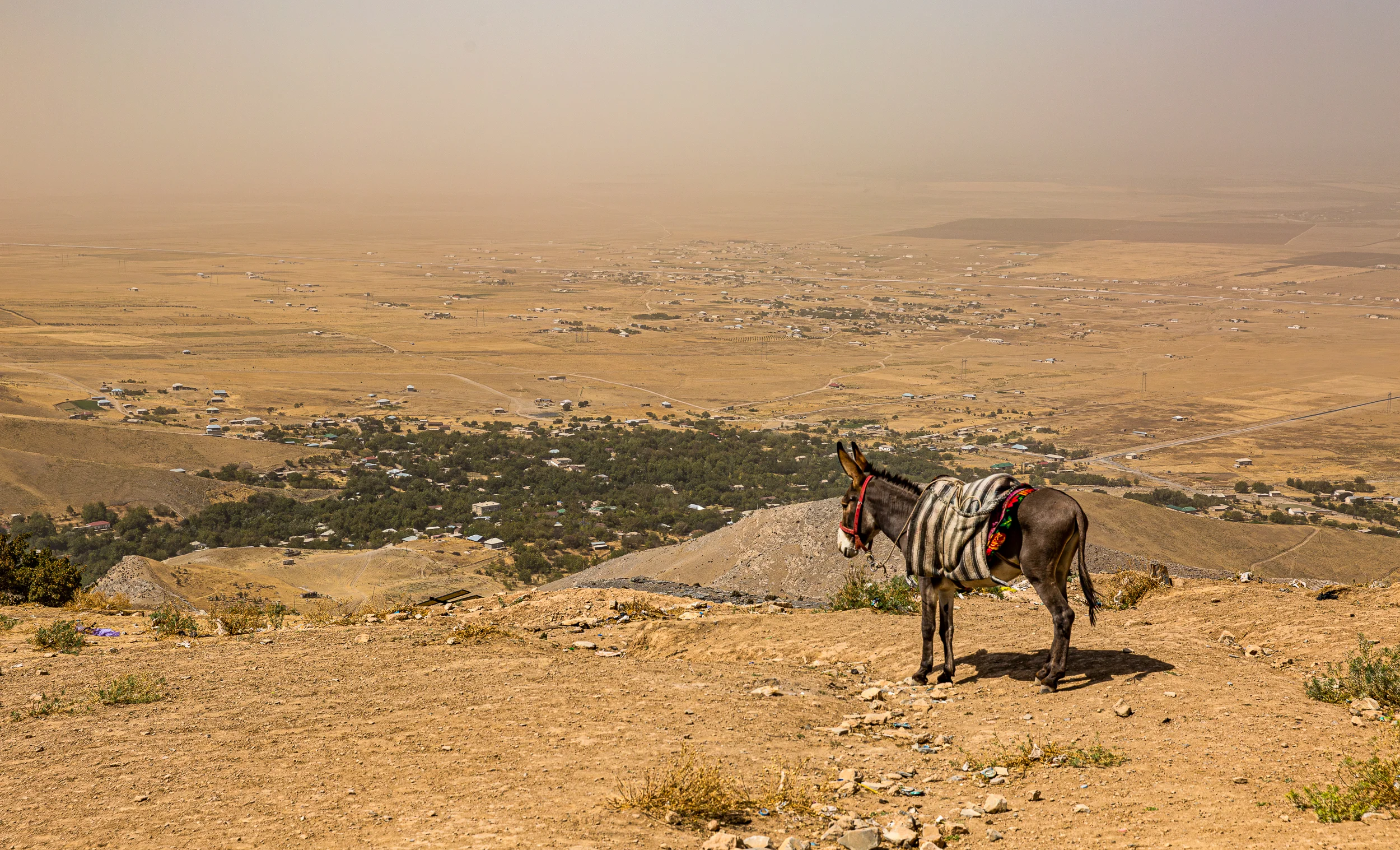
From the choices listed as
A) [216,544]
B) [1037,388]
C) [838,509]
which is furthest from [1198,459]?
[216,544]

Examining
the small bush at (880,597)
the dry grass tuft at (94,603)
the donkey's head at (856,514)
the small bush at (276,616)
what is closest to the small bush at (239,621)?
the small bush at (276,616)

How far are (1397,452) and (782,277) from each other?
127626 mm

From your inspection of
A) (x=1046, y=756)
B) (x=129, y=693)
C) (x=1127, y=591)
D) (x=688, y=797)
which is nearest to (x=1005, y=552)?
(x=1046, y=756)

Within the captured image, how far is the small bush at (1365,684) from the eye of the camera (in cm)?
746

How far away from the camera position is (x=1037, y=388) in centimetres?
9669

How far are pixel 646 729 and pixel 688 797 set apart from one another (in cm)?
169

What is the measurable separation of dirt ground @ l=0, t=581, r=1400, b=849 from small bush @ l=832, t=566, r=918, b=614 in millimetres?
605

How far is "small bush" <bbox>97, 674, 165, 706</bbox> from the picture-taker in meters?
8.66

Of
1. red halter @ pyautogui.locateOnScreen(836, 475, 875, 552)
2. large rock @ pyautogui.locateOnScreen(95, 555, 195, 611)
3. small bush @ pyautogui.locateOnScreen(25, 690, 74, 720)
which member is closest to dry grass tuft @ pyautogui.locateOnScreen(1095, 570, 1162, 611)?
red halter @ pyautogui.locateOnScreen(836, 475, 875, 552)

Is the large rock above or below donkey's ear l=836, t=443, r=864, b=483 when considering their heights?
below

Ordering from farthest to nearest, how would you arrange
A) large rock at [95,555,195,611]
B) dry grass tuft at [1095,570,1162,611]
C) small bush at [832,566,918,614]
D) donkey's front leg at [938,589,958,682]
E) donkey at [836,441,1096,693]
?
large rock at [95,555,195,611] < dry grass tuft at [1095,570,1162,611] < small bush at [832,566,918,614] < donkey's front leg at [938,589,958,682] < donkey at [836,441,1096,693]

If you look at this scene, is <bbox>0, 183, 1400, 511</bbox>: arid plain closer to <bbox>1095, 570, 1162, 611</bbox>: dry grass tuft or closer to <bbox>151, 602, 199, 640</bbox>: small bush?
<bbox>151, 602, 199, 640</bbox>: small bush

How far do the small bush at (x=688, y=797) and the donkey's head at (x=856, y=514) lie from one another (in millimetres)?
3334

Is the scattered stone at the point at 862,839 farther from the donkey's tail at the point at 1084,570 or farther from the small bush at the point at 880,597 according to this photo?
the small bush at the point at 880,597
